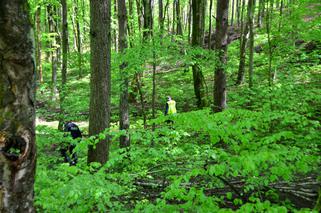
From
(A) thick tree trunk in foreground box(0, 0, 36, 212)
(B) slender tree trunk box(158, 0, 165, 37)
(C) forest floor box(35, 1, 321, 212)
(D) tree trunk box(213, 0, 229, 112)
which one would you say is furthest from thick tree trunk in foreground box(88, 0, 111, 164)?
(A) thick tree trunk in foreground box(0, 0, 36, 212)

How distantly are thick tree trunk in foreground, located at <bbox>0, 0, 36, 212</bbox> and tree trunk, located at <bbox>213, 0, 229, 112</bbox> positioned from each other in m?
6.56

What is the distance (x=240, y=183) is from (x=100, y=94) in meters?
3.42

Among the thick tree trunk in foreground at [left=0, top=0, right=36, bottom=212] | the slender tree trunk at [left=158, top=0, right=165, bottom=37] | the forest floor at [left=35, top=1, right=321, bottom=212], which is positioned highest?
the slender tree trunk at [left=158, top=0, right=165, bottom=37]

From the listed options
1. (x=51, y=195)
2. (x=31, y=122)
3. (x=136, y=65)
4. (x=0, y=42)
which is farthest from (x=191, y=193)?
(x=136, y=65)

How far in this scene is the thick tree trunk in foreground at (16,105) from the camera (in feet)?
5.65

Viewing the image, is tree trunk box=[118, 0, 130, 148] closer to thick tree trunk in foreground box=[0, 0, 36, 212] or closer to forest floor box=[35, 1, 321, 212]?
forest floor box=[35, 1, 321, 212]

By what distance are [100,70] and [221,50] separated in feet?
13.7

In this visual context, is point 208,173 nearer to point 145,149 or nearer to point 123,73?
point 145,149

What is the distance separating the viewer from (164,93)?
17812 millimetres

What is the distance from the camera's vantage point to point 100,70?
5.62m

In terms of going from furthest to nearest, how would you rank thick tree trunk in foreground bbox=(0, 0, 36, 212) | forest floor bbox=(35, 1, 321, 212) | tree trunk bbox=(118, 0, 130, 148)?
tree trunk bbox=(118, 0, 130, 148) → forest floor bbox=(35, 1, 321, 212) → thick tree trunk in foreground bbox=(0, 0, 36, 212)

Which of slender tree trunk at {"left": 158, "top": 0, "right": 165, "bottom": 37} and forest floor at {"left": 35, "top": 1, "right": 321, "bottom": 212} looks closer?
forest floor at {"left": 35, "top": 1, "right": 321, "bottom": 212}

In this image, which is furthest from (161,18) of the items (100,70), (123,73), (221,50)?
(100,70)

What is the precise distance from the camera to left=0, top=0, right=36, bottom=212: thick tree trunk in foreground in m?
1.72
